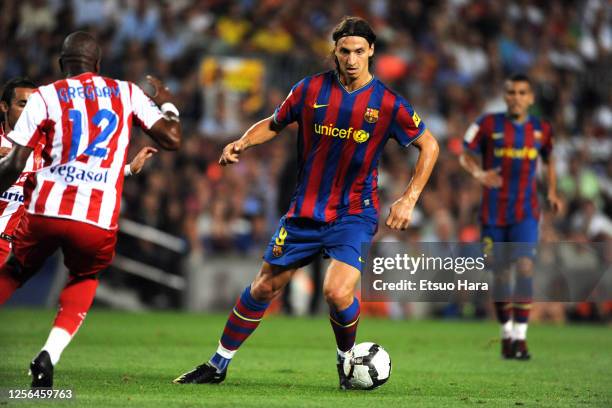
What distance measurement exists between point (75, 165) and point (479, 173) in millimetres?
5428

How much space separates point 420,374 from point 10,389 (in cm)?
345

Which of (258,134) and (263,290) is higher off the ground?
(258,134)

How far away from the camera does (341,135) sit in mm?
7488

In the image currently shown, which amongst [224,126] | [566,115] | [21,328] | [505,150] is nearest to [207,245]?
[224,126]

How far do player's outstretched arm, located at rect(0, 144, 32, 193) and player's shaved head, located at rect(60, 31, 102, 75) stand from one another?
0.60 m

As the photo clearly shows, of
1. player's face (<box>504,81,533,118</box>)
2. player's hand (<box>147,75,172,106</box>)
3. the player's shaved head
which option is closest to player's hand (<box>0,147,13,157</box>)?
the player's shaved head

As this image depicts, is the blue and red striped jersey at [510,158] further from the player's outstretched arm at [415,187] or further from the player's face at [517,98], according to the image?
the player's outstretched arm at [415,187]

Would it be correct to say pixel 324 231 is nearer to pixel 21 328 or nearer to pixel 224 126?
pixel 21 328

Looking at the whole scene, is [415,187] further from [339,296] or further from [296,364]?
[296,364]

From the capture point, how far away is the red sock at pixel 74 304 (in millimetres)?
6605

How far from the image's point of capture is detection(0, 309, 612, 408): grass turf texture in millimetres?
6988

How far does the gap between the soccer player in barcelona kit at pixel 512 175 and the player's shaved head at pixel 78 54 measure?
5214mm

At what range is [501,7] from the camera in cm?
2262

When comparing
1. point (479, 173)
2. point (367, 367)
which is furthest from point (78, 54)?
point (479, 173)
